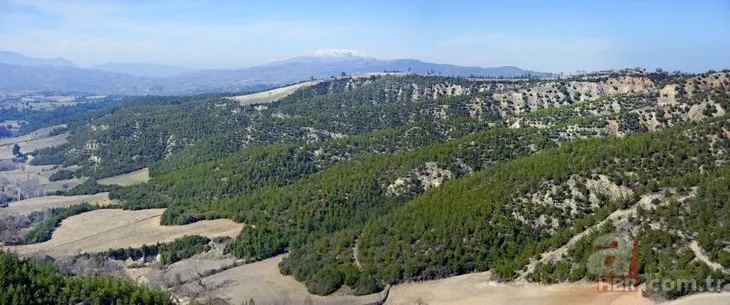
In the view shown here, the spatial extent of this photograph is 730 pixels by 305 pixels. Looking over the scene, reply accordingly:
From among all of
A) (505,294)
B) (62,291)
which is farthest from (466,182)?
(62,291)

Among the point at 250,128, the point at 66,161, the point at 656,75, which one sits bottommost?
the point at 66,161

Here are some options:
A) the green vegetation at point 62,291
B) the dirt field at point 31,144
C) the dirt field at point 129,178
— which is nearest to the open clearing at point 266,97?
the dirt field at point 129,178

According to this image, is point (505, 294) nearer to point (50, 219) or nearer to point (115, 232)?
point (115, 232)

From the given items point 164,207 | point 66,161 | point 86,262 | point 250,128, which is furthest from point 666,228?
point 66,161

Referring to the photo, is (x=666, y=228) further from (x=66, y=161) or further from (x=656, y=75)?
(x=66, y=161)

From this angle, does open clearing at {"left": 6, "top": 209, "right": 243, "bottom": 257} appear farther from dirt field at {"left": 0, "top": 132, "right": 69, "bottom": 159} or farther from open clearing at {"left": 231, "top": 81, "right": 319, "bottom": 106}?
dirt field at {"left": 0, "top": 132, "right": 69, "bottom": 159}

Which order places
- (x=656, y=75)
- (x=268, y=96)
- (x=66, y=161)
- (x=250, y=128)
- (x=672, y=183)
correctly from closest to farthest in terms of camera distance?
(x=672, y=183) < (x=656, y=75) < (x=250, y=128) < (x=66, y=161) < (x=268, y=96)
